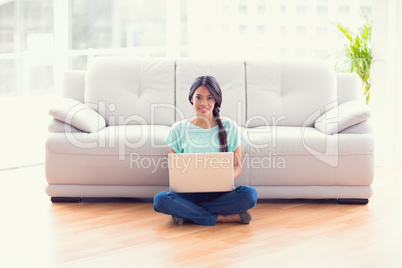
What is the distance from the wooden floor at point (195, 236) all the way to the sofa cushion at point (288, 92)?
66 centimetres

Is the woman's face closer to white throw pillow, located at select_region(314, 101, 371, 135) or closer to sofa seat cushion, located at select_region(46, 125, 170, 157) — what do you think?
sofa seat cushion, located at select_region(46, 125, 170, 157)

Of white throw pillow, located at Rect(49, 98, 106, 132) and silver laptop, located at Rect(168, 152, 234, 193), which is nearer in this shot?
silver laptop, located at Rect(168, 152, 234, 193)

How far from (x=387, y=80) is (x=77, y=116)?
111 inches

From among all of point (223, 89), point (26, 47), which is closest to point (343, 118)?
point (223, 89)

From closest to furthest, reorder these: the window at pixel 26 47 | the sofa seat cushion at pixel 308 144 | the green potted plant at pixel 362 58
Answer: the sofa seat cushion at pixel 308 144 < the green potted plant at pixel 362 58 < the window at pixel 26 47

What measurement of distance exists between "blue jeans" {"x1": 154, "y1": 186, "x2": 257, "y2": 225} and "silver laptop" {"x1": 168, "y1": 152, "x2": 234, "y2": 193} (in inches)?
2.2

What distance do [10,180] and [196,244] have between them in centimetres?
218

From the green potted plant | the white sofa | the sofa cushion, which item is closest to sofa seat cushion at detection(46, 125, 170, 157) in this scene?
the white sofa

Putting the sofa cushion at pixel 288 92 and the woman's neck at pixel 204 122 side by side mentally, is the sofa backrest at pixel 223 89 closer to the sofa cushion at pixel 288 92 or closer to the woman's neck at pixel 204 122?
the sofa cushion at pixel 288 92

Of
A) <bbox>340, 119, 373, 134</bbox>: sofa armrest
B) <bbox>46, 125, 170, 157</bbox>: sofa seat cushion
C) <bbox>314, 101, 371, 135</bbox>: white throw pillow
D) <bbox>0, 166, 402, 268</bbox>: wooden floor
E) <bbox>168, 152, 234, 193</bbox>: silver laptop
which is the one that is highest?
<bbox>314, 101, 371, 135</bbox>: white throw pillow

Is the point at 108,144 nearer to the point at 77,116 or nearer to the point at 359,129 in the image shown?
the point at 77,116

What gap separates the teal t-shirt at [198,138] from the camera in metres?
3.47

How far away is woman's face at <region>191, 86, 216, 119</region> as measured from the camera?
11.3 feet

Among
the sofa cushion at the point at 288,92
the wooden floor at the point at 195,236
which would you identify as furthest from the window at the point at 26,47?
the sofa cushion at the point at 288,92
